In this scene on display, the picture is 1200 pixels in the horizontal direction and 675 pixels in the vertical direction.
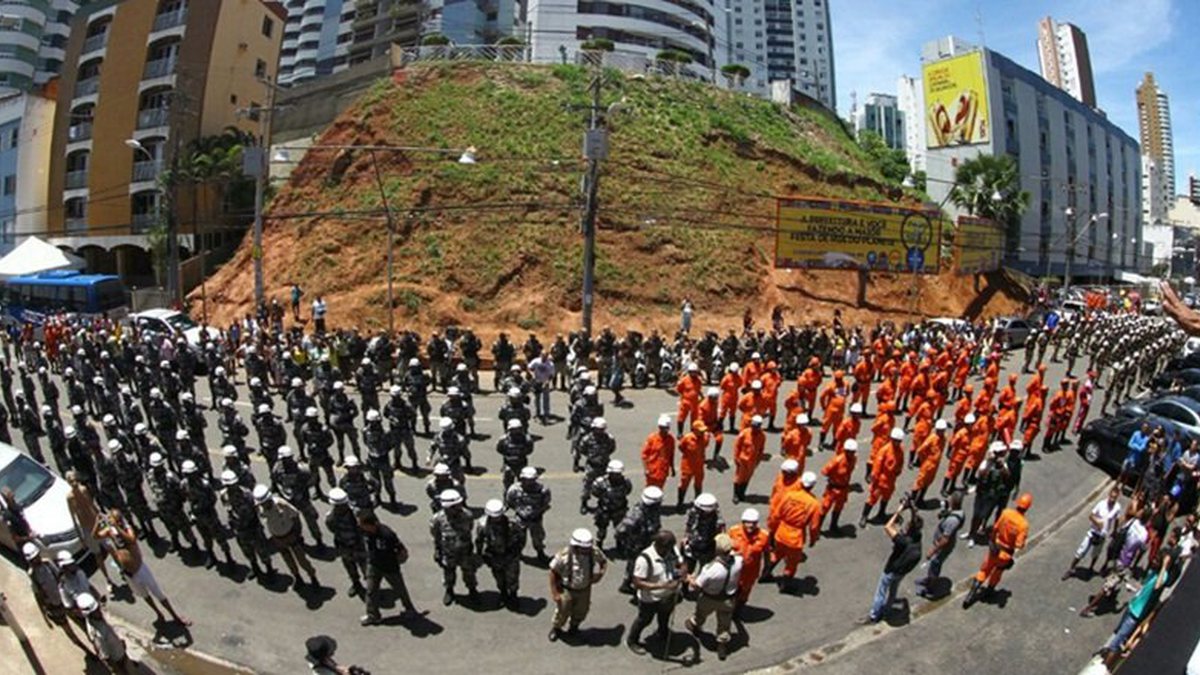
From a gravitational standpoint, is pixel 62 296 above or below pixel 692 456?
above

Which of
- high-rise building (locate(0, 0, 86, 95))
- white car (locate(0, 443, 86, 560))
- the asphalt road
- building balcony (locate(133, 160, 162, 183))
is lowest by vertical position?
the asphalt road

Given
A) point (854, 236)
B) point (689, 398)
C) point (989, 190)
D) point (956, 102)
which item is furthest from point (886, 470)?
point (956, 102)

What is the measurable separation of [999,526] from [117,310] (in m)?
35.4

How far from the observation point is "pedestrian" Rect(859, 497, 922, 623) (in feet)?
27.6

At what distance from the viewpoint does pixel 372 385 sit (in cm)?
1512

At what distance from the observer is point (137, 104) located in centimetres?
4588

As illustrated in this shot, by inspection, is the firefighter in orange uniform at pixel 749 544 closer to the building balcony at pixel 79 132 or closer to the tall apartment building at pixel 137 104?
the tall apartment building at pixel 137 104

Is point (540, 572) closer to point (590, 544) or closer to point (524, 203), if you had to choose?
point (590, 544)

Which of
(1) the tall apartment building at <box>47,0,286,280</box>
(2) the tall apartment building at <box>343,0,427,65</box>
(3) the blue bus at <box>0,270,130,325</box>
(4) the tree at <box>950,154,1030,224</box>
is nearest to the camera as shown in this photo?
(3) the blue bus at <box>0,270,130,325</box>

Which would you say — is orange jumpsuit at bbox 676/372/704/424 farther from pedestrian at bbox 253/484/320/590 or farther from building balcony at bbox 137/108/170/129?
building balcony at bbox 137/108/170/129

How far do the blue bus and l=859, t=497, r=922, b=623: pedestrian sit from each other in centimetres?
3234

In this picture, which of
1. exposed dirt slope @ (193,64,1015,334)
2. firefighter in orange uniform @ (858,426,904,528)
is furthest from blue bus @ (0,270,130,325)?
firefighter in orange uniform @ (858,426,904,528)

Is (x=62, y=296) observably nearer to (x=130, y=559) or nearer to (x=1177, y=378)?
(x=130, y=559)

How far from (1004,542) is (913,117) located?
113 m
